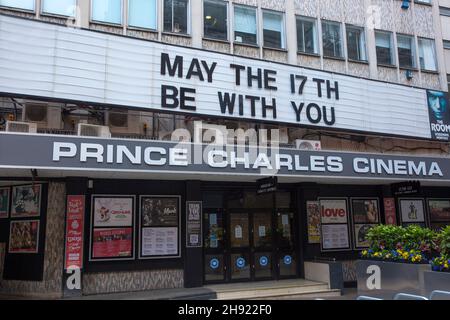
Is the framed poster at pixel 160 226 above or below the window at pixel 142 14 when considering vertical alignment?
below

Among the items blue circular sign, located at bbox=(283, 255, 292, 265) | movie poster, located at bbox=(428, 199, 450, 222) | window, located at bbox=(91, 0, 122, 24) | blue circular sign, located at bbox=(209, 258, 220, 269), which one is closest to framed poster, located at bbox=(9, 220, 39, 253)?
blue circular sign, located at bbox=(209, 258, 220, 269)

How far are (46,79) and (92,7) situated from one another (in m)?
3.25

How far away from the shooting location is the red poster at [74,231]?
37.2 ft

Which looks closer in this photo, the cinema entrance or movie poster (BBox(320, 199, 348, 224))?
the cinema entrance

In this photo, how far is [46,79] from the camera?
1102 centimetres

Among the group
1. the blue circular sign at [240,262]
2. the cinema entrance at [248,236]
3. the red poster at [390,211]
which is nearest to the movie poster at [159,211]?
the cinema entrance at [248,236]

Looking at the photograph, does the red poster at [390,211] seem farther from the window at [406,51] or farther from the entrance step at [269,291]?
the window at [406,51]

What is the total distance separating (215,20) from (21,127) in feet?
23.6

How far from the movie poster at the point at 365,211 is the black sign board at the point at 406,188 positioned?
0.91 meters

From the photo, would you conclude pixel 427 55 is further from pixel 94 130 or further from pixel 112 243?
pixel 112 243

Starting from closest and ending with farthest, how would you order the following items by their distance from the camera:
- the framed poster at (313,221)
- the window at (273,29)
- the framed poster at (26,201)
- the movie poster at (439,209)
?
the framed poster at (26,201) < the framed poster at (313,221) < the window at (273,29) < the movie poster at (439,209)

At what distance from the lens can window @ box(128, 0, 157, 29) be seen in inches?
530

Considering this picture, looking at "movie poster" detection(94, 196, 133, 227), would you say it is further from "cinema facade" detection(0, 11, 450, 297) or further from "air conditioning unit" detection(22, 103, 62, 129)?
"air conditioning unit" detection(22, 103, 62, 129)

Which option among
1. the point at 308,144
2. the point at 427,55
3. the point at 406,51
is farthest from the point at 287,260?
the point at 427,55
